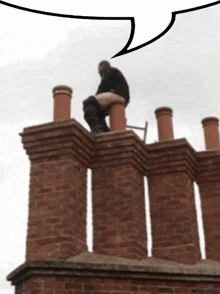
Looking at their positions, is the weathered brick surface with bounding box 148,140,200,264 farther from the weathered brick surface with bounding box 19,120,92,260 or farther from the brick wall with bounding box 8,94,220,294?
the weathered brick surface with bounding box 19,120,92,260

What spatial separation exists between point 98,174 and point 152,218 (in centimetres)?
98

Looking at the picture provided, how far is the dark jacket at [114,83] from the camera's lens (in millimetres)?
9172

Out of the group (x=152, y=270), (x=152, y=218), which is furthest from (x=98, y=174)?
(x=152, y=270)

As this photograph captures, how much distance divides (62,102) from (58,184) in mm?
1262

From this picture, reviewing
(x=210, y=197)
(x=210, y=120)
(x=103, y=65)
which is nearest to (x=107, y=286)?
(x=210, y=197)

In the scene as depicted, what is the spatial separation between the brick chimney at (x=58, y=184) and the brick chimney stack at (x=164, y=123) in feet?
4.13

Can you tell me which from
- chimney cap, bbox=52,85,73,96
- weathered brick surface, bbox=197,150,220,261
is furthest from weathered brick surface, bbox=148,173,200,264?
chimney cap, bbox=52,85,73,96

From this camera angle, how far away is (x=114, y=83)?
9.27m

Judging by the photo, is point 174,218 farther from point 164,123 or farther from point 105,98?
point 105,98

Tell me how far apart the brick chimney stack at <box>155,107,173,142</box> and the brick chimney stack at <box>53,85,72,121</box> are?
4.94 ft

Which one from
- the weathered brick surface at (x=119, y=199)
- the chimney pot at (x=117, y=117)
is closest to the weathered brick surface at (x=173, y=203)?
the weathered brick surface at (x=119, y=199)

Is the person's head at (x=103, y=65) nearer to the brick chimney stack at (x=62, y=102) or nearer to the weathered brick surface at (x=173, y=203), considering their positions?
the brick chimney stack at (x=62, y=102)

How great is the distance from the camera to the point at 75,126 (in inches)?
313

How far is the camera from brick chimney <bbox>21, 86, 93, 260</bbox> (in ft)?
24.4
